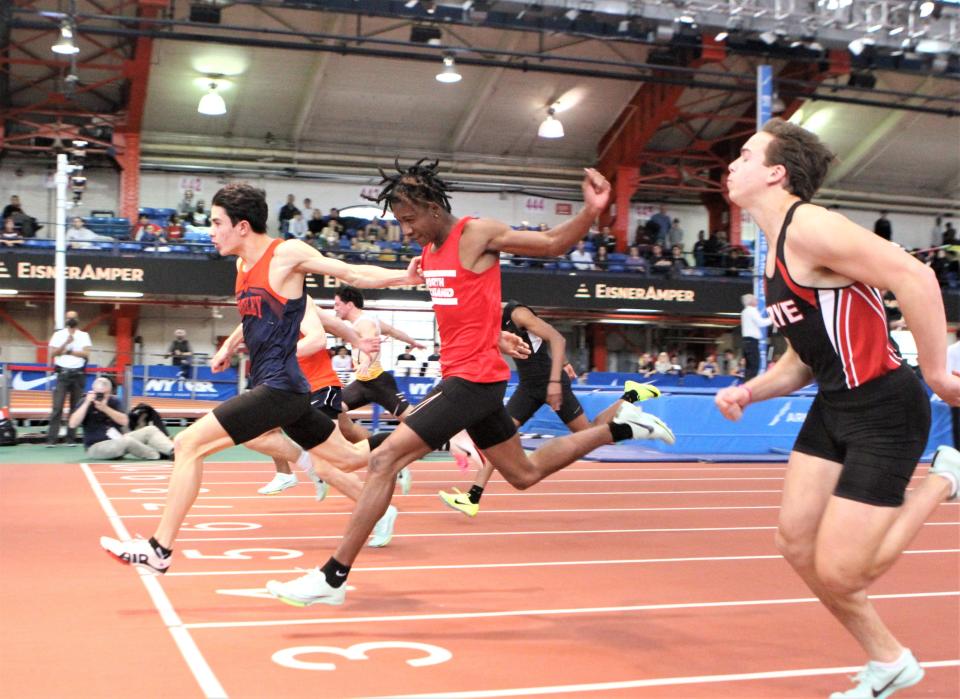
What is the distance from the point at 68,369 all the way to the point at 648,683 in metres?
13.2

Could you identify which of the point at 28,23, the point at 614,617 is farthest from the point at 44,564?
the point at 28,23

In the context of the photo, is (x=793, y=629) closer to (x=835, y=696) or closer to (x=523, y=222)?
(x=835, y=696)

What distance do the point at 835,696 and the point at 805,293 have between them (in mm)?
1448

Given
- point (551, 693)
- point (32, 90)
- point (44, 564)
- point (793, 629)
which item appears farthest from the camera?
point (32, 90)

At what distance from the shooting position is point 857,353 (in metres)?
3.60

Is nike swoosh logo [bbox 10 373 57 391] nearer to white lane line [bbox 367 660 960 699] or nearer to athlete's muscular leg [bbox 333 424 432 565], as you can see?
athlete's muscular leg [bbox 333 424 432 565]

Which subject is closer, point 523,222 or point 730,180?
point 730,180

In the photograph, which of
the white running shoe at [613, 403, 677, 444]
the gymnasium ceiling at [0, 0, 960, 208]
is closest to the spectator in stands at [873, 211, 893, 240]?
the gymnasium ceiling at [0, 0, 960, 208]

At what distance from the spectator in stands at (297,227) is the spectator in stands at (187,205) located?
112 inches

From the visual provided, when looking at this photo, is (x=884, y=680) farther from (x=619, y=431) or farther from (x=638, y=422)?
(x=638, y=422)

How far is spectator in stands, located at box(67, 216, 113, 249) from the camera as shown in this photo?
25.8 meters

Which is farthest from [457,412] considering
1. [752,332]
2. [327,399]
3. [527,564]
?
[752,332]

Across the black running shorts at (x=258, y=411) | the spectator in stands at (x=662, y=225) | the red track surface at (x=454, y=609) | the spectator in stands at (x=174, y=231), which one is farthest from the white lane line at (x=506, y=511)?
the spectator in stands at (x=662, y=225)

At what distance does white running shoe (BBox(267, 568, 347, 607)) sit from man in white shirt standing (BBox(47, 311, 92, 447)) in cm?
Answer: 1160
